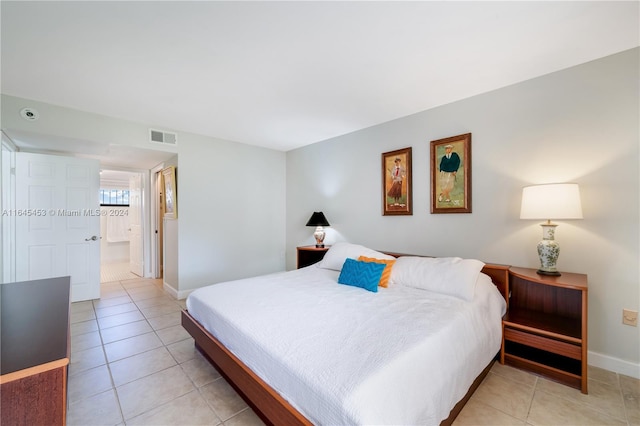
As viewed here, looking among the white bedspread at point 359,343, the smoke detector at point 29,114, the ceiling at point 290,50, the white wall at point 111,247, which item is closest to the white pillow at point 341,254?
the white bedspread at point 359,343

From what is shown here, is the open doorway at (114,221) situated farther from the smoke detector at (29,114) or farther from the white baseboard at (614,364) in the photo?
the white baseboard at (614,364)

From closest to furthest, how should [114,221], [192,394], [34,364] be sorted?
1. [34,364]
2. [192,394]
3. [114,221]

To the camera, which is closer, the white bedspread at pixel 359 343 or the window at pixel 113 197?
the white bedspread at pixel 359 343

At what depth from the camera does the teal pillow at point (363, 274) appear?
2.41 m

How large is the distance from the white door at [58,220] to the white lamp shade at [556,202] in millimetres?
5233

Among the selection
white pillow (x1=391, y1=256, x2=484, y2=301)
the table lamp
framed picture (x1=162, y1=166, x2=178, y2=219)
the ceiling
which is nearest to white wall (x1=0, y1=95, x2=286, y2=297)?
framed picture (x1=162, y1=166, x2=178, y2=219)

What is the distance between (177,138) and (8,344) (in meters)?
3.23

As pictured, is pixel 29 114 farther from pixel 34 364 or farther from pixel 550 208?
pixel 550 208

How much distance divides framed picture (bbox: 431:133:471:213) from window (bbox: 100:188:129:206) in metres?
7.82

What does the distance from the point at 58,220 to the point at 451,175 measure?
5.07m

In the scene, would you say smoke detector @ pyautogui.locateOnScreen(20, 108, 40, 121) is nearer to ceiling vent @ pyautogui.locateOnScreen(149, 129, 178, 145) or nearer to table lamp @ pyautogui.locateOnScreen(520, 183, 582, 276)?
ceiling vent @ pyautogui.locateOnScreen(149, 129, 178, 145)

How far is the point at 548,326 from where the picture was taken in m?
2.01

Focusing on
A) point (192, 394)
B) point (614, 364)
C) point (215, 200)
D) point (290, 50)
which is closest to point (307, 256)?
point (215, 200)

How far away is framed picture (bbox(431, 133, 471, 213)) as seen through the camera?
2.77 metres
